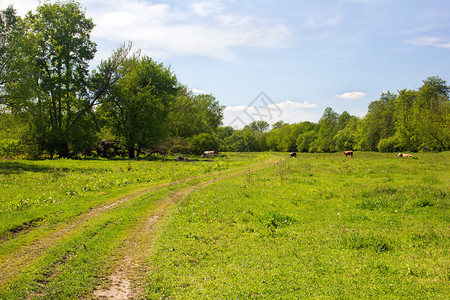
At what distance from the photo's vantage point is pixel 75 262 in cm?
664

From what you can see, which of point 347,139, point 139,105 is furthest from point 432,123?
point 139,105

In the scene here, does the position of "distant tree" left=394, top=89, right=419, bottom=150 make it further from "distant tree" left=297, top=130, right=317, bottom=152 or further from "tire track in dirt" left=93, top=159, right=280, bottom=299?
"tire track in dirt" left=93, top=159, right=280, bottom=299

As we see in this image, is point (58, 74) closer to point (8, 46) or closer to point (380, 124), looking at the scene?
point (8, 46)

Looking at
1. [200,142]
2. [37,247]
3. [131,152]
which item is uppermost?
[200,142]

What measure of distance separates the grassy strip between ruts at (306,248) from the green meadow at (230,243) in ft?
0.10

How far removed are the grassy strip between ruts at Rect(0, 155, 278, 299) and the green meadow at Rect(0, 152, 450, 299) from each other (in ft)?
0.10

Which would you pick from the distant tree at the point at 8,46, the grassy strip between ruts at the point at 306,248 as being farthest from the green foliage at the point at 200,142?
the grassy strip between ruts at the point at 306,248

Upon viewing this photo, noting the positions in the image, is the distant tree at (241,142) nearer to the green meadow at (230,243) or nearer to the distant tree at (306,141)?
the distant tree at (306,141)

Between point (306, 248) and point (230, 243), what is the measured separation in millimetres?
2225

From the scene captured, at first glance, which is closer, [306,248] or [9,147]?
[306,248]

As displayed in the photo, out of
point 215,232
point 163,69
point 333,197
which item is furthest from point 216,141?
point 215,232

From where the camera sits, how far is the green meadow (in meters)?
5.63

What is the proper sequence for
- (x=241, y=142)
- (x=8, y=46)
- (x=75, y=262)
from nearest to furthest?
(x=75, y=262), (x=8, y=46), (x=241, y=142)

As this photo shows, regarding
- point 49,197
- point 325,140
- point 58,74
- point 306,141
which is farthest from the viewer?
point 306,141
